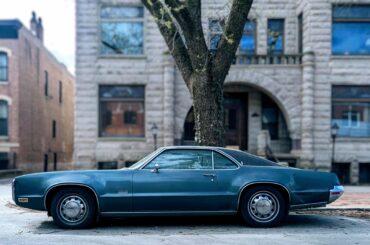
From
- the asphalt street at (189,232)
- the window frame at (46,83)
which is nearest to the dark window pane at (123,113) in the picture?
the asphalt street at (189,232)

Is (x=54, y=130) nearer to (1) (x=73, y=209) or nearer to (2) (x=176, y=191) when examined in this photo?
(1) (x=73, y=209)

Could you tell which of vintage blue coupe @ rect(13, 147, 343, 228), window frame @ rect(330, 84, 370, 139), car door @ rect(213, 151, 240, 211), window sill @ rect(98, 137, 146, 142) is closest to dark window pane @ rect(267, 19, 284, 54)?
window frame @ rect(330, 84, 370, 139)

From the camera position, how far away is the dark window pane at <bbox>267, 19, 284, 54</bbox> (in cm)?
1862

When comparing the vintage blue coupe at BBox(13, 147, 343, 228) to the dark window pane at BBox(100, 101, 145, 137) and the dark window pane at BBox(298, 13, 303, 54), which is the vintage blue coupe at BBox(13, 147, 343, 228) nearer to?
the dark window pane at BBox(100, 101, 145, 137)

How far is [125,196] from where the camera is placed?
7008mm

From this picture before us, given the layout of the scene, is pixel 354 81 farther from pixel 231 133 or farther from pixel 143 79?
pixel 143 79

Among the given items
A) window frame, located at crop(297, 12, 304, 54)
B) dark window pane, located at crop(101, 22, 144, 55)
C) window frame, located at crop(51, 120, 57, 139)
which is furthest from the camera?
window frame, located at crop(51, 120, 57, 139)

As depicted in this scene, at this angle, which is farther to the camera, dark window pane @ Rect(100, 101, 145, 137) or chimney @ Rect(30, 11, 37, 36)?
chimney @ Rect(30, 11, 37, 36)

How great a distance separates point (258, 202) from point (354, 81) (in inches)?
481

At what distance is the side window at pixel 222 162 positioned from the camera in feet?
23.9

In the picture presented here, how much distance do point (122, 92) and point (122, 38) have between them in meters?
2.32

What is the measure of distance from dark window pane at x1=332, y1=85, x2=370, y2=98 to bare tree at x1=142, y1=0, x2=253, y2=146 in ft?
31.8

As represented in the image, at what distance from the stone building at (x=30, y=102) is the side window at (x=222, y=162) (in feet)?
59.8

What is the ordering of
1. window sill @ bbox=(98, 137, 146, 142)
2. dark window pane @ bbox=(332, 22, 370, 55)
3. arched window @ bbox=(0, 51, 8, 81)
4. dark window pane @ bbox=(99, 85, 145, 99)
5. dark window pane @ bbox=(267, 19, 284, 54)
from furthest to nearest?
arched window @ bbox=(0, 51, 8, 81) → dark window pane @ bbox=(267, 19, 284, 54) → dark window pane @ bbox=(99, 85, 145, 99) → window sill @ bbox=(98, 137, 146, 142) → dark window pane @ bbox=(332, 22, 370, 55)
